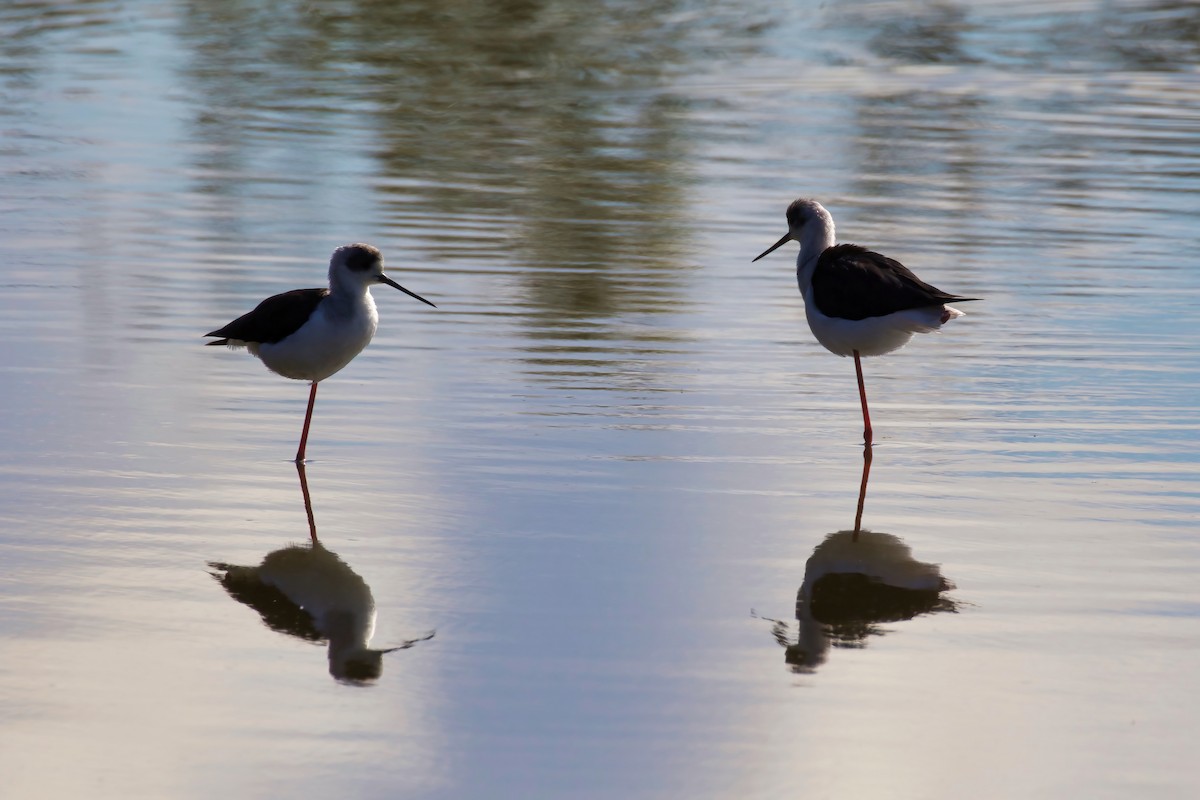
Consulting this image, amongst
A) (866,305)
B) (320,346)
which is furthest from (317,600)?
(866,305)

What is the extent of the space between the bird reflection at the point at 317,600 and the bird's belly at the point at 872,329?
3.08 metres

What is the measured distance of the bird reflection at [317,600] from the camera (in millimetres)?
5344

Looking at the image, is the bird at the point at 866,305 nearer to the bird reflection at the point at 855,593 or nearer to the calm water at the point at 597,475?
the calm water at the point at 597,475

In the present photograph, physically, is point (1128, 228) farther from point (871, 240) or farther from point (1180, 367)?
point (1180, 367)

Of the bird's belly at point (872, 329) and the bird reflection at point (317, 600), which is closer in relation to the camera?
the bird reflection at point (317, 600)

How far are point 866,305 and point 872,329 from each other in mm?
122

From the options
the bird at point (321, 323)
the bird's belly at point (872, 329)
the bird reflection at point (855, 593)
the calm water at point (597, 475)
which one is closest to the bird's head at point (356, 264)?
the bird at point (321, 323)

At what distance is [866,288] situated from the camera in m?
8.38

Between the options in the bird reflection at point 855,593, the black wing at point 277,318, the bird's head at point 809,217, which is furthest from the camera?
the bird's head at point 809,217

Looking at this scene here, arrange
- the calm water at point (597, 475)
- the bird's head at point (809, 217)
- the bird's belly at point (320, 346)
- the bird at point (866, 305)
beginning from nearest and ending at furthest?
the calm water at point (597, 475), the bird's belly at point (320, 346), the bird at point (866, 305), the bird's head at point (809, 217)

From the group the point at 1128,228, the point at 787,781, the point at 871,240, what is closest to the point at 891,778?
the point at 787,781

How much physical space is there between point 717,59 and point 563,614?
63.0ft

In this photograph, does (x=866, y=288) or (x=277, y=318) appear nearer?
(x=277, y=318)

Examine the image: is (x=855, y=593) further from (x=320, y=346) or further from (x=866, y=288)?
(x=320, y=346)
